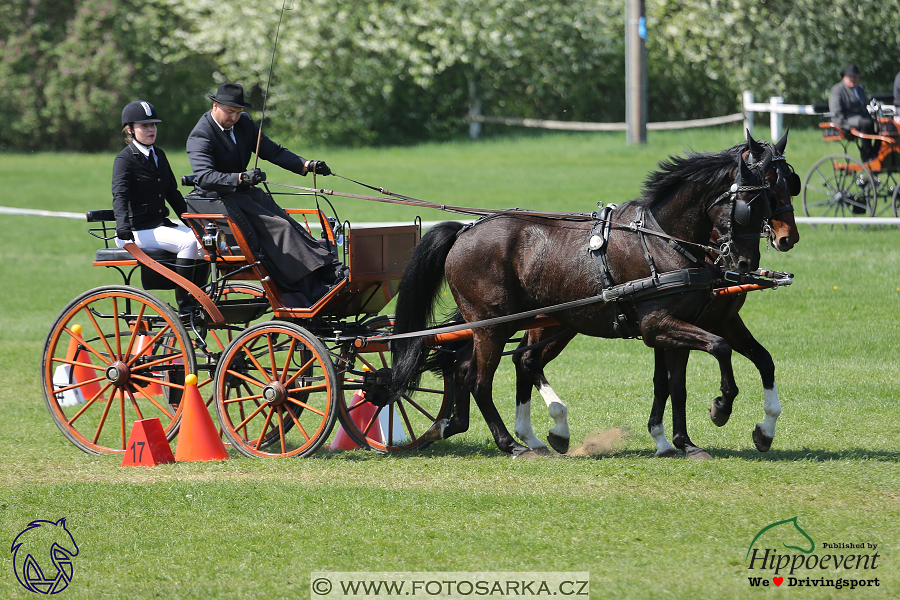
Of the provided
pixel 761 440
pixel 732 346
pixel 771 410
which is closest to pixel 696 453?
pixel 761 440

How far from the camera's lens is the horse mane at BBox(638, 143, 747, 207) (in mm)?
6594

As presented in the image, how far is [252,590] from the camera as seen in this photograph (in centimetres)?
480

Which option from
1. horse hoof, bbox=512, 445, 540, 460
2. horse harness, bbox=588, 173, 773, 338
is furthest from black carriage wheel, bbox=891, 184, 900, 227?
horse hoof, bbox=512, 445, 540, 460

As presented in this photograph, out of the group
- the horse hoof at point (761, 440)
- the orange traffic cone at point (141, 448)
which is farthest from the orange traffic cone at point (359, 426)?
the horse hoof at point (761, 440)

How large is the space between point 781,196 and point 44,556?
14.4ft

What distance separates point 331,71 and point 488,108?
13.6 ft

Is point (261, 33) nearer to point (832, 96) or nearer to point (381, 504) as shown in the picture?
point (832, 96)

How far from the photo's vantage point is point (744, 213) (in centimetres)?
635

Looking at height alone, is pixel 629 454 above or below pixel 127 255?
below

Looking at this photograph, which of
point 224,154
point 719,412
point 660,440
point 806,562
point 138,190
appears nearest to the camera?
point 806,562

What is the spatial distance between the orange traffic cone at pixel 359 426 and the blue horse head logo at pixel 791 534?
10.6 ft

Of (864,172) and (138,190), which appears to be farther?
(864,172)

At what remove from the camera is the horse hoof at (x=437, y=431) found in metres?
7.49

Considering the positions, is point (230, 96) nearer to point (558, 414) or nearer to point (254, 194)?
point (254, 194)
